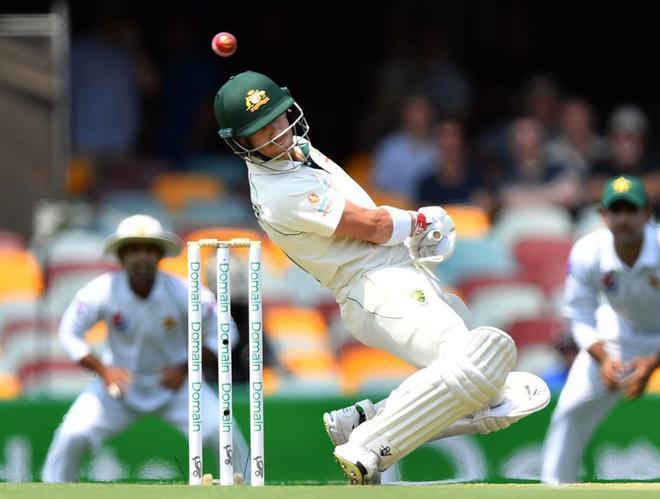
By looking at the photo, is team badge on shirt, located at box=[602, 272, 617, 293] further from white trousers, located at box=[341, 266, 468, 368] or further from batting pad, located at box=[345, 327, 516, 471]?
batting pad, located at box=[345, 327, 516, 471]

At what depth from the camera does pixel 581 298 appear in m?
7.92

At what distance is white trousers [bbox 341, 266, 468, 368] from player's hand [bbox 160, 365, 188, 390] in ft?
6.13

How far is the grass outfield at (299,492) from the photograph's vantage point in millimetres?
5477

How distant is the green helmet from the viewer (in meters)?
6.17

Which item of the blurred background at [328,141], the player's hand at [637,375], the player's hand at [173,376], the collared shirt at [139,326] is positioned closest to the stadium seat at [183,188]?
the blurred background at [328,141]

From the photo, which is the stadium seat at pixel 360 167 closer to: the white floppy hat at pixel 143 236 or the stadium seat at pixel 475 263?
the stadium seat at pixel 475 263

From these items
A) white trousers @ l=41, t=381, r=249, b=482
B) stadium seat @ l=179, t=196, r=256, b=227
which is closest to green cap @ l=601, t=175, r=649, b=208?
white trousers @ l=41, t=381, r=249, b=482

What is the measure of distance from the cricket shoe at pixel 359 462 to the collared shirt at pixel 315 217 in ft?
2.00

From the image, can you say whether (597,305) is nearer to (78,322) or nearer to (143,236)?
(143,236)

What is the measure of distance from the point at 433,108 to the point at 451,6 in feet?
3.29

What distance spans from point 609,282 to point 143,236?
2.22 meters

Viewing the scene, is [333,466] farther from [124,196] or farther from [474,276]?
[124,196]

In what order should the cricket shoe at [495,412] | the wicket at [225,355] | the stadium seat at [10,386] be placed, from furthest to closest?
the stadium seat at [10,386] → the cricket shoe at [495,412] → the wicket at [225,355]

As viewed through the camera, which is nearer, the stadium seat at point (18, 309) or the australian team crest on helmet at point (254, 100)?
the australian team crest on helmet at point (254, 100)
